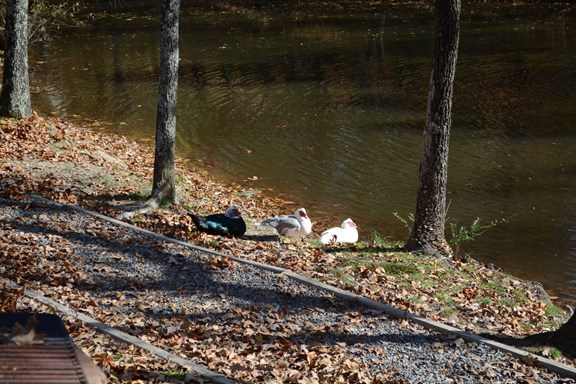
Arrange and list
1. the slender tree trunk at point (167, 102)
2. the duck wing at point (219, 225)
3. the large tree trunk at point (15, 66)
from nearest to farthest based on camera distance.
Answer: the duck wing at point (219, 225)
the slender tree trunk at point (167, 102)
the large tree trunk at point (15, 66)

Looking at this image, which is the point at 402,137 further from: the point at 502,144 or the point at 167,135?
the point at 167,135

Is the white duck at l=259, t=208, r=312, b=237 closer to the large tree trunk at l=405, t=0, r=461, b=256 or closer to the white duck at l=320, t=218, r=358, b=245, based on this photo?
the white duck at l=320, t=218, r=358, b=245

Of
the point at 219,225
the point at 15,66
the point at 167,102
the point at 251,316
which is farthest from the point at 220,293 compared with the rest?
the point at 15,66

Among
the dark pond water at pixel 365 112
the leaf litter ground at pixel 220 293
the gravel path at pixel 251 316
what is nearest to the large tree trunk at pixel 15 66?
the leaf litter ground at pixel 220 293

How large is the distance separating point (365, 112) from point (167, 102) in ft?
33.1

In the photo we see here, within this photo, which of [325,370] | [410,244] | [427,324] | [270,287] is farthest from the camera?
[410,244]

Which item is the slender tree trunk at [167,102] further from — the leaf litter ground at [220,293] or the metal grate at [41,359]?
the metal grate at [41,359]

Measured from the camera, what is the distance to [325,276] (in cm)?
968

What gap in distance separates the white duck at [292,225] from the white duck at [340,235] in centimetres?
30

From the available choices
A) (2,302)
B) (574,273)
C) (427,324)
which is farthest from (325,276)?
(574,273)

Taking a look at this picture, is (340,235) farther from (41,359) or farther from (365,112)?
(365,112)

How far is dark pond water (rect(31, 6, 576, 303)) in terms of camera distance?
14.6m

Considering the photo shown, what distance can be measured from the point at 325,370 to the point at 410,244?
422 centimetres

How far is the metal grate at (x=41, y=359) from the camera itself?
13.8 feet
